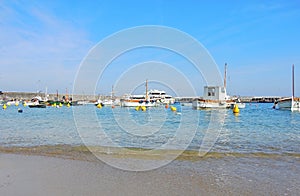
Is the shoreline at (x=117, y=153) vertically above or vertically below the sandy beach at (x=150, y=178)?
below

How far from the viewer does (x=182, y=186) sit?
22.7 feet

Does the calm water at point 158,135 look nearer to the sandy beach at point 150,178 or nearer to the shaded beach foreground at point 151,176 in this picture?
the shaded beach foreground at point 151,176

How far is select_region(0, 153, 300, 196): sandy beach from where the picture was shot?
21.1 feet

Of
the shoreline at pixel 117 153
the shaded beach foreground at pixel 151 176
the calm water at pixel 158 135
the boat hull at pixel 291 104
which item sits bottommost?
the calm water at pixel 158 135

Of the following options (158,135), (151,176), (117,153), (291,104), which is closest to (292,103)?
(291,104)

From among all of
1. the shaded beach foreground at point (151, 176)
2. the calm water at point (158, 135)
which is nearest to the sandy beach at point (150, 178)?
the shaded beach foreground at point (151, 176)

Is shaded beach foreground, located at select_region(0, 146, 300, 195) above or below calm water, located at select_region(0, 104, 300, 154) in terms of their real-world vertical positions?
above

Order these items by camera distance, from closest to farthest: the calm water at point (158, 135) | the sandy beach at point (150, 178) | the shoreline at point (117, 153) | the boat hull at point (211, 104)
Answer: the sandy beach at point (150, 178) → the shoreline at point (117, 153) → the calm water at point (158, 135) → the boat hull at point (211, 104)

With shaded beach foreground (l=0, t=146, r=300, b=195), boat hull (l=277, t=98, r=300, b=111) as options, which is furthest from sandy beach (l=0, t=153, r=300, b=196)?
boat hull (l=277, t=98, r=300, b=111)

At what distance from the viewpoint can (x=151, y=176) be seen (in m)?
7.88

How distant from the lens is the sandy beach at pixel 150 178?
6.44m

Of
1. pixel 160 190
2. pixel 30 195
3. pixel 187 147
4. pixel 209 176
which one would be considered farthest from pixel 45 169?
pixel 187 147

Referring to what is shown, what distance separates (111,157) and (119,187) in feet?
13.5

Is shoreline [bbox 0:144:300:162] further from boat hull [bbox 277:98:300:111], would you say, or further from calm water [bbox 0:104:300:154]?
boat hull [bbox 277:98:300:111]
